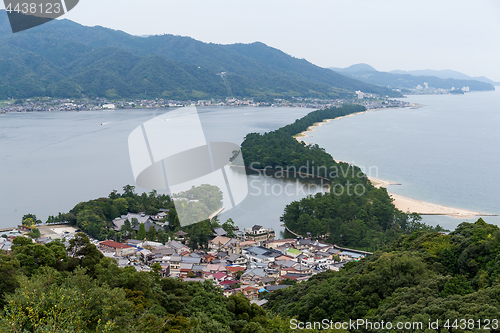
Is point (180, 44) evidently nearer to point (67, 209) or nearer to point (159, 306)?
point (67, 209)

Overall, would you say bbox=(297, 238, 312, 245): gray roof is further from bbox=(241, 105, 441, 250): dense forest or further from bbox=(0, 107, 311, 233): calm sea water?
bbox=(0, 107, 311, 233): calm sea water

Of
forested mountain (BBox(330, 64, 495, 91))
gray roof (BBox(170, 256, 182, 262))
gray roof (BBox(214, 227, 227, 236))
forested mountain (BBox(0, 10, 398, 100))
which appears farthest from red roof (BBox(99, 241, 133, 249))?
forested mountain (BBox(330, 64, 495, 91))

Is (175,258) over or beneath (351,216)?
beneath

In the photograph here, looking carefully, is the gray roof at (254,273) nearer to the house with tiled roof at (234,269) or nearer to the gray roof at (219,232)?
the house with tiled roof at (234,269)

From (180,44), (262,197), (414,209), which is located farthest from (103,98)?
(414,209)

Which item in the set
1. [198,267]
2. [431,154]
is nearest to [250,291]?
[198,267]

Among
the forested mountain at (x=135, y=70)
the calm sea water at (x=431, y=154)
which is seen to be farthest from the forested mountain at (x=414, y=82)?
the calm sea water at (x=431, y=154)

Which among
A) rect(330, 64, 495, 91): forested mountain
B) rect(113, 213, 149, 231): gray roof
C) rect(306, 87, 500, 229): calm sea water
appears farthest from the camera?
rect(330, 64, 495, 91): forested mountain

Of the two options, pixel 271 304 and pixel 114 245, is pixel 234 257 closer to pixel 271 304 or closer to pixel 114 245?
pixel 271 304
